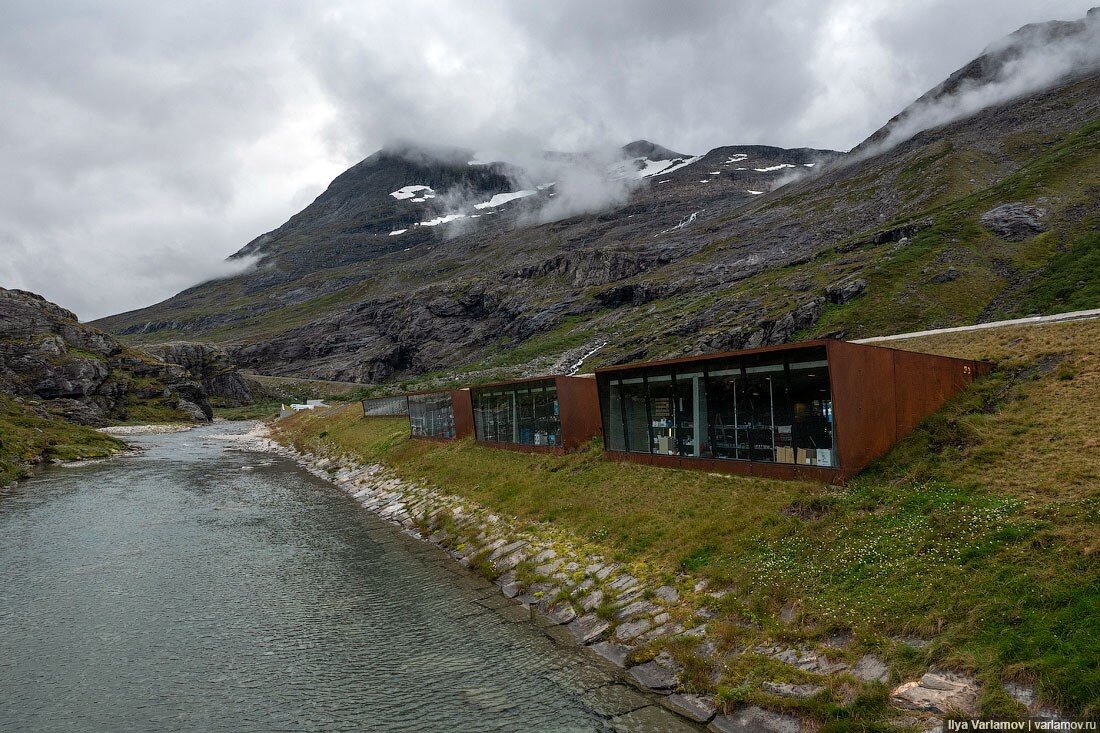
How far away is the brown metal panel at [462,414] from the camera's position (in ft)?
184

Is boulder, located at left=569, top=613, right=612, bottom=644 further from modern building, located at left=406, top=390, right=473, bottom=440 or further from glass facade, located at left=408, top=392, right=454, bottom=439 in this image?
glass facade, located at left=408, top=392, right=454, bottom=439

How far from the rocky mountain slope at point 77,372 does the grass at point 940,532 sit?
492 ft

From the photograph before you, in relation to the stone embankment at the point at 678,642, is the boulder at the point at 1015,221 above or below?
above

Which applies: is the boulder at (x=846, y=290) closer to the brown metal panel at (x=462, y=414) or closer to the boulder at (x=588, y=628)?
the brown metal panel at (x=462, y=414)

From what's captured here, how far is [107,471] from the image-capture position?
6419 centimetres

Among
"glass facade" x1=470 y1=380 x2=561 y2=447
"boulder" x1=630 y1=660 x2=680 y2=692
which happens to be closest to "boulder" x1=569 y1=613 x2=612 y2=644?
"boulder" x1=630 y1=660 x2=680 y2=692

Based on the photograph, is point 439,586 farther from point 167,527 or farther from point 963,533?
point 167,527

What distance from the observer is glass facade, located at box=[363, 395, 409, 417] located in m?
86.7

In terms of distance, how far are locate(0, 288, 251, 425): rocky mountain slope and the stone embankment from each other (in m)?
145

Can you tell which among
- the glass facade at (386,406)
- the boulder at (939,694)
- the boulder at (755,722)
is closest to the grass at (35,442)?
the glass facade at (386,406)

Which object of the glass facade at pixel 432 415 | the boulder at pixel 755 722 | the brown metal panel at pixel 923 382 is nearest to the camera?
the boulder at pixel 755 722

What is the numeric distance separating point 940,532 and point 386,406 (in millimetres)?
82306

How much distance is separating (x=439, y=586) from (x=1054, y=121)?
226m


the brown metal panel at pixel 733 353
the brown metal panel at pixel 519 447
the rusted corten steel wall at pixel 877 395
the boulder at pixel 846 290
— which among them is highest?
the boulder at pixel 846 290
